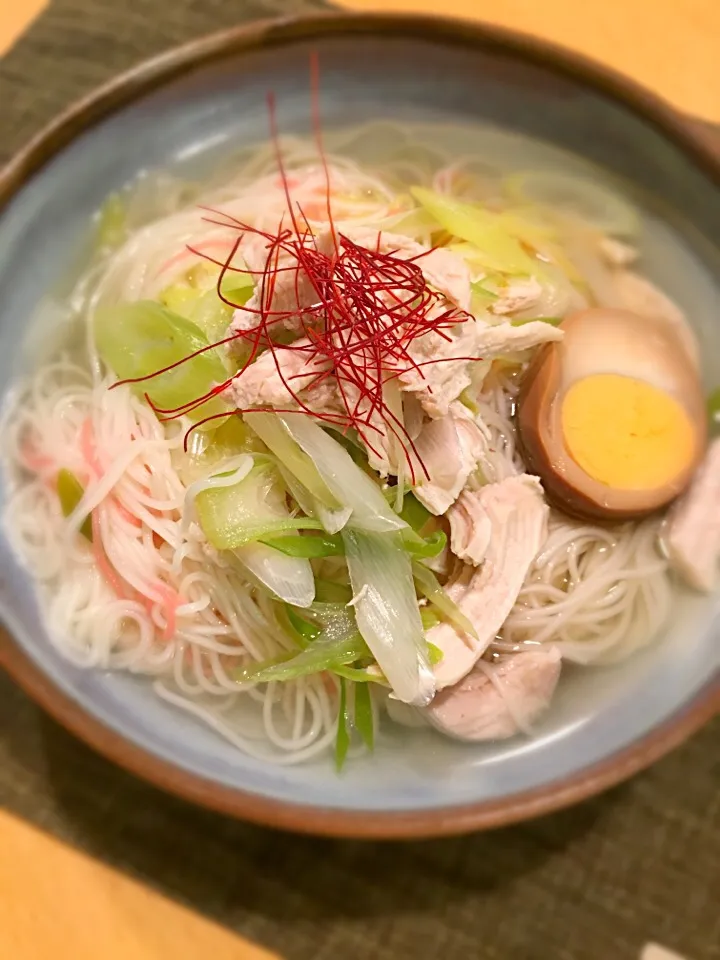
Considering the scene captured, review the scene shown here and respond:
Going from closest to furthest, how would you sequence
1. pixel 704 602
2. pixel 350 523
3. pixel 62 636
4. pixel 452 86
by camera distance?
pixel 350 523, pixel 62 636, pixel 704 602, pixel 452 86

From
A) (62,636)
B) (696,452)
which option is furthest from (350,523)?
(696,452)

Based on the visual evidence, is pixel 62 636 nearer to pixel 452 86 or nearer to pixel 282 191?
pixel 282 191

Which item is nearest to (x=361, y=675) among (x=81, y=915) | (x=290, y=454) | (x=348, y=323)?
(x=290, y=454)

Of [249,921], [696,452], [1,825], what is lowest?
[249,921]

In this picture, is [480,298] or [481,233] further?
[481,233]

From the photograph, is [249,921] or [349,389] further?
[249,921]

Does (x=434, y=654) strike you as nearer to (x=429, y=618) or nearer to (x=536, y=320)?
(x=429, y=618)

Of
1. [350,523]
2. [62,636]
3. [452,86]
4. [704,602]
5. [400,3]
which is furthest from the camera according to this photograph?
[400,3]

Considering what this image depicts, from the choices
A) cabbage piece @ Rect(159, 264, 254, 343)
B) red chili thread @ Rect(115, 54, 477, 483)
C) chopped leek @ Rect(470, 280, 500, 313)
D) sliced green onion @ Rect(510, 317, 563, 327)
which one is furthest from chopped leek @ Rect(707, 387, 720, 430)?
cabbage piece @ Rect(159, 264, 254, 343)
